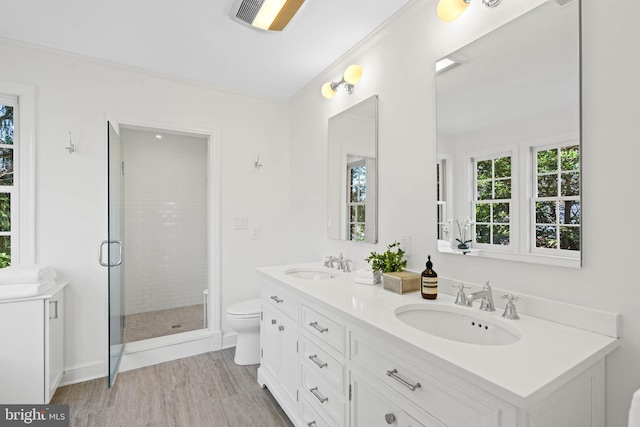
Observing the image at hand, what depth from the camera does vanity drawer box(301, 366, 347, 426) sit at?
4.81 feet

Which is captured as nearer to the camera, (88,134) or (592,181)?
(592,181)

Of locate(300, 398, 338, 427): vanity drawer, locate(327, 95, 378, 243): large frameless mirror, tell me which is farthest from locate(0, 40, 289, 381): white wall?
→ locate(300, 398, 338, 427): vanity drawer

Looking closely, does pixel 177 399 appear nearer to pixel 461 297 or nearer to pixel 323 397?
pixel 323 397

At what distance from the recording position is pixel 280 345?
2.05 m

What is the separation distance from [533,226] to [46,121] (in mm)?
3165

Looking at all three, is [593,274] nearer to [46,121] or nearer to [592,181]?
[592,181]

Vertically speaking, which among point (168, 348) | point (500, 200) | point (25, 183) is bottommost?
point (168, 348)

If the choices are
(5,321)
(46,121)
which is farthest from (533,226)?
(46,121)

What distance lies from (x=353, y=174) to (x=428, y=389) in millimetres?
1635

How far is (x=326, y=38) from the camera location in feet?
7.32

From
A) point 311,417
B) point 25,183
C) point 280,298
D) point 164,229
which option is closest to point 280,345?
point 280,298

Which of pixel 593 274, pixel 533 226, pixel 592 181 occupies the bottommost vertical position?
pixel 593 274

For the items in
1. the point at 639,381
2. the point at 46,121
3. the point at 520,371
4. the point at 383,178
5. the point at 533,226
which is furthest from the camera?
the point at 46,121
